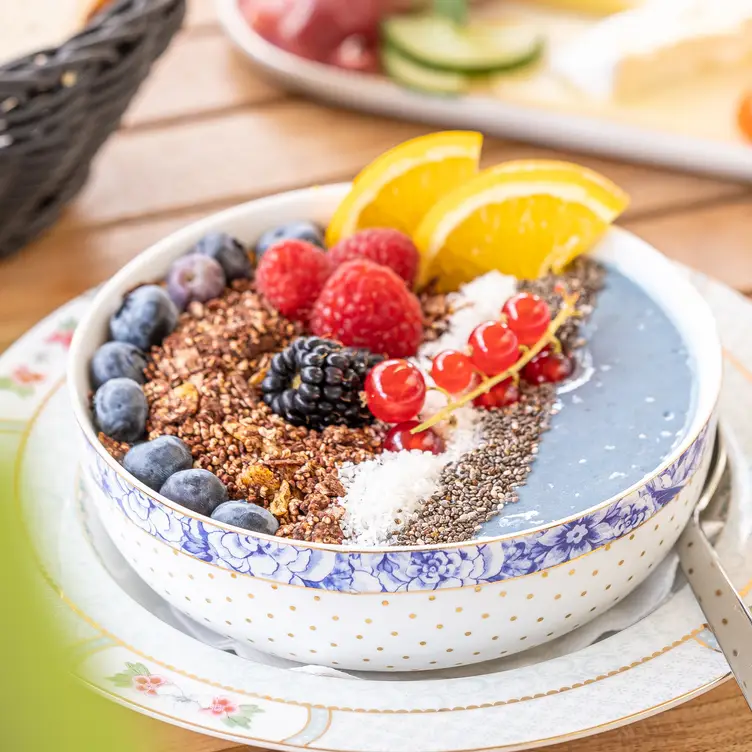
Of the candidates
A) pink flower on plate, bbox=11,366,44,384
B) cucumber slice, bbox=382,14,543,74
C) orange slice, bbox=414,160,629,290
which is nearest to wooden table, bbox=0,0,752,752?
cucumber slice, bbox=382,14,543,74

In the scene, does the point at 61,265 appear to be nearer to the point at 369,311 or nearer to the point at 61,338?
the point at 61,338

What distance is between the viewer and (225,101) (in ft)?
6.65

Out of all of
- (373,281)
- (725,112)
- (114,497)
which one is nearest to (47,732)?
(114,497)

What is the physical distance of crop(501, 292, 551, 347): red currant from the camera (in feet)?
3.54

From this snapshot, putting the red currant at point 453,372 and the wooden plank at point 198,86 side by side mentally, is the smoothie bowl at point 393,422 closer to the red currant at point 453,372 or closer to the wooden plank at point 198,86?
the red currant at point 453,372

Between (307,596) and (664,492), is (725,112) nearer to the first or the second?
(664,492)

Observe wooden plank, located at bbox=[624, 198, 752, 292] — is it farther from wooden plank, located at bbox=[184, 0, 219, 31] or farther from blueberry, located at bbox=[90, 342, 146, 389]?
wooden plank, located at bbox=[184, 0, 219, 31]

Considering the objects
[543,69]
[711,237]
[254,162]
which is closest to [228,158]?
[254,162]

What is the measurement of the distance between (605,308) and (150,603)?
2.06 ft

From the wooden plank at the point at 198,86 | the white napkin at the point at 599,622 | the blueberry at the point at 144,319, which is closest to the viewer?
the white napkin at the point at 599,622

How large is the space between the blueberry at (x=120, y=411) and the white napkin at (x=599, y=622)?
0.60ft

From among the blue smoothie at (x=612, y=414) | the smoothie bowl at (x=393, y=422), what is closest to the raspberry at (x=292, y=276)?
the smoothie bowl at (x=393, y=422)

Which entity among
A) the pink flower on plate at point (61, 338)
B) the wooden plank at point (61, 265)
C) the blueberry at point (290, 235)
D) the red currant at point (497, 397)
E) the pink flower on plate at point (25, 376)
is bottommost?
the wooden plank at point (61, 265)

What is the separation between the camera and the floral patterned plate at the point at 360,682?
2.57ft
